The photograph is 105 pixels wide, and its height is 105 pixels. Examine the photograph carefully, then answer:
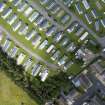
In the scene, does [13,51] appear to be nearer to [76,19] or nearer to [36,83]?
[36,83]

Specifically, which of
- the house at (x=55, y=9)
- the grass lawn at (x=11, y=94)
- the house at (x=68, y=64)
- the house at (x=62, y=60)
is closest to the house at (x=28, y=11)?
the house at (x=55, y=9)

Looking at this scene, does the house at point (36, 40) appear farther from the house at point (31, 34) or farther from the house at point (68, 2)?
the house at point (68, 2)

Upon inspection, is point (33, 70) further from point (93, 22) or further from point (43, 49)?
point (93, 22)

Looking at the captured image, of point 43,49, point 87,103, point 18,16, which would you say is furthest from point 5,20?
point 87,103

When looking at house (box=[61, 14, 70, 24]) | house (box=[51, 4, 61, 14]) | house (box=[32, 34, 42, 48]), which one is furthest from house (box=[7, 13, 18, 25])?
house (box=[61, 14, 70, 24])

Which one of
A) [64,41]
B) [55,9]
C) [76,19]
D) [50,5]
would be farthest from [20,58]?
[76,19]

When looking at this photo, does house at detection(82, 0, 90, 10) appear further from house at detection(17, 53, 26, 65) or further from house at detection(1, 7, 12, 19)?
house at detection(17, 53, 26, 65)
